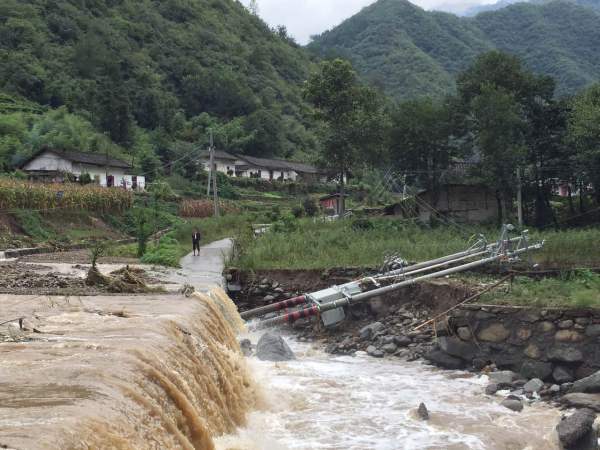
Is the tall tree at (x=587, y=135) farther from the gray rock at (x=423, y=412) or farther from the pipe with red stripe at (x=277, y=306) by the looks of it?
the gray rock at (x=423, y=412)

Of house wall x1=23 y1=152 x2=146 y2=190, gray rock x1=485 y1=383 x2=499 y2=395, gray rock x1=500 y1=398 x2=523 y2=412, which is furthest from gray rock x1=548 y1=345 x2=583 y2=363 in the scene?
house wall x1=23 y1=152 x2=146 y2=190

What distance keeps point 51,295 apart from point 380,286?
327 inches

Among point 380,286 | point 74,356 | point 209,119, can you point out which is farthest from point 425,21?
point 74,356

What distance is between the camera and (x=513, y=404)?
10.8 metres

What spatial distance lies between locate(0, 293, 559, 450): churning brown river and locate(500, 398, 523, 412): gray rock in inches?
4.5

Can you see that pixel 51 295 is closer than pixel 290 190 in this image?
Yes

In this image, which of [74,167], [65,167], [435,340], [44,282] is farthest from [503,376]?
[74,167]

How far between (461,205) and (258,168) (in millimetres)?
38228

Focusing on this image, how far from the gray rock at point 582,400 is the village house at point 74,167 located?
39.4 m

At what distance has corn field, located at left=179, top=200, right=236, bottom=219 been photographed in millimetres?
47138

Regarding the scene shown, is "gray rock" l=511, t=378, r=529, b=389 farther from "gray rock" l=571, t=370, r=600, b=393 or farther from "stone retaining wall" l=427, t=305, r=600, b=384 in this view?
"gray rock" l=571, t=370, r=600, b=393

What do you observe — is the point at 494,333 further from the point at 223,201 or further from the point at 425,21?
the point at 425,21

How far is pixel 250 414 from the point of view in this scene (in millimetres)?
10438

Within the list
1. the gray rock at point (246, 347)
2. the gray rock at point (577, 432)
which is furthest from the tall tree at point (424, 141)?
the gray rock at point (577, 432)
